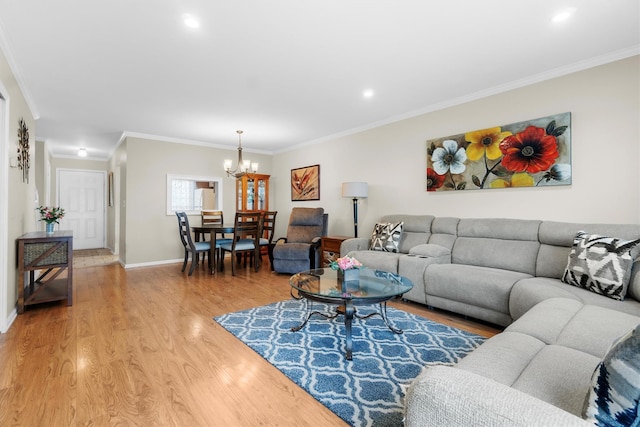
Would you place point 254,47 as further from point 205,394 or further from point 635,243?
point 635,243

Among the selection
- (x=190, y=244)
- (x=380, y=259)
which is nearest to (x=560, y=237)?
(x=380, y=259)

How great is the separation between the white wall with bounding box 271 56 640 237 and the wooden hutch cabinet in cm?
206

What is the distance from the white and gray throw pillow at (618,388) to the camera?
66cm

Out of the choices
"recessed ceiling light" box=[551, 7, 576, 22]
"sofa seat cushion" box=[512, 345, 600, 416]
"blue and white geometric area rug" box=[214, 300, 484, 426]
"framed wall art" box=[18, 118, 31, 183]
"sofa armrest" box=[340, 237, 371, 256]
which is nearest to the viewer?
"sofa seat cushion" box=[512, 345, 600, 416]

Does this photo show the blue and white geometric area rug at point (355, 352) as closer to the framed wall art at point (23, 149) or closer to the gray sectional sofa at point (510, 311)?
the gray sectional sofa at point (510, 311)

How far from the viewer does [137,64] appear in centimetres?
280

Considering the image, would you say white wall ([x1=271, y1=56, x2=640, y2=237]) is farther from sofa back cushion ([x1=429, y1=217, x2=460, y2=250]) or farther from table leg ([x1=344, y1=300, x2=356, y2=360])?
table leg ([x1=344, y1=300, x2=356, y2=360])

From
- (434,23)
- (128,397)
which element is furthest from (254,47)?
(128,397)

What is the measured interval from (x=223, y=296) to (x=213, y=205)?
3.10 metres

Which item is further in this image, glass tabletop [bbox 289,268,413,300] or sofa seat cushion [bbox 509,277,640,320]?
glass tabletop [bbox 289,268,413,300]

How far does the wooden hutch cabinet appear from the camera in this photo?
635cm

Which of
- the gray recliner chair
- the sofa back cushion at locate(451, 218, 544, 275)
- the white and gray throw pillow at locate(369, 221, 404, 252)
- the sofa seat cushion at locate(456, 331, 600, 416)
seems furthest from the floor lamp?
the sofa seat cushion at locate(456, 331, 600, 416)

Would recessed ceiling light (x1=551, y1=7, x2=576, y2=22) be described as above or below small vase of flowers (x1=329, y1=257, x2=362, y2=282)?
above

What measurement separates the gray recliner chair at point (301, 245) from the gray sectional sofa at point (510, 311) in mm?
815
